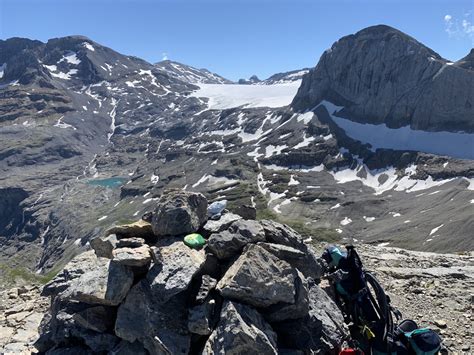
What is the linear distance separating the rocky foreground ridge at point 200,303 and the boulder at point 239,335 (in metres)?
0.03

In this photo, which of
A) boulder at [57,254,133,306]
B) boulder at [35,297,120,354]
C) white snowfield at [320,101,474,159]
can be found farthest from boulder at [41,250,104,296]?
white snowfield at [320,101,474,159]

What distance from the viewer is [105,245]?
1669 centimetres

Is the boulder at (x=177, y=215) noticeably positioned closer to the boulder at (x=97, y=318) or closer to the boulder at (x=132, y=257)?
the boulder at (x=132, y=257)

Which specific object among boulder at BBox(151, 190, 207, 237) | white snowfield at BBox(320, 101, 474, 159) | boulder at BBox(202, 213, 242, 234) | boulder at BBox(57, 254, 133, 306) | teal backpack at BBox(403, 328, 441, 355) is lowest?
white snowfield at BBox(320, 101, 474, 159)

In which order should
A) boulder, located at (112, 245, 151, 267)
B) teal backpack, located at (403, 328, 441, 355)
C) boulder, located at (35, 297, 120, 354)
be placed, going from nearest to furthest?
teal backpack, located at (403, 328, 441, 355) → boulder, located at (35, 297, 120, 354) → boulder, located at (112, 245, 151, 267)

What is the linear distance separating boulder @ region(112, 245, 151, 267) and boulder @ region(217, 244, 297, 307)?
2738 mm

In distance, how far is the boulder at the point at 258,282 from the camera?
1274 centimetres

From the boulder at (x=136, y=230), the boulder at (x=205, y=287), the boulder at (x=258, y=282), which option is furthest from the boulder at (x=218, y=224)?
the boulder at (x=258, y=282)

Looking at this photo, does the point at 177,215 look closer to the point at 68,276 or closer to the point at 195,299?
the point at 195,299

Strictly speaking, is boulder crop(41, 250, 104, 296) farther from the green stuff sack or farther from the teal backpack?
the teal backpack

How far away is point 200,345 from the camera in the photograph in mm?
12766

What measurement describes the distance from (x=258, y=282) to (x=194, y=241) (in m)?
3.49

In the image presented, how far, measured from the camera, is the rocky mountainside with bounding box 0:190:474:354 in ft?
41.2

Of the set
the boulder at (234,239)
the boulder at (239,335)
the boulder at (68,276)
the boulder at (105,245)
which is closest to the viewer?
the boulder at (239,335)
